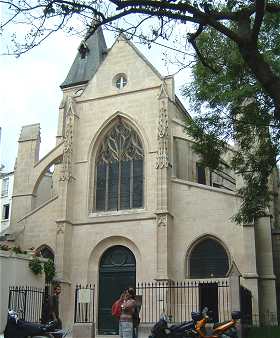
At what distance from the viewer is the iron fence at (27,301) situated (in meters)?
16.6

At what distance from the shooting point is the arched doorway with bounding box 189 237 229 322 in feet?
72.7

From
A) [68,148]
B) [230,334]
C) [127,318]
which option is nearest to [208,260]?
[68,148]

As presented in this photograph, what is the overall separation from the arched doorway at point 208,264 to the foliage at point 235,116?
22.8ft

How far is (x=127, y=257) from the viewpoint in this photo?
24406 mm

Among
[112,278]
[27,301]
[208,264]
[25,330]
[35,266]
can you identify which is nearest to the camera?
[25,330]

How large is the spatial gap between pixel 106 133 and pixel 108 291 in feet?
Answer: 27.6

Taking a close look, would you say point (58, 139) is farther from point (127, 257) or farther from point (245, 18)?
point (245, 18)

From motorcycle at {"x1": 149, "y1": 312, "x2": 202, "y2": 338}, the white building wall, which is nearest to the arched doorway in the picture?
motorcycle at {"x1": 149, "y1": 312, "x2": 202, "y2": 338}

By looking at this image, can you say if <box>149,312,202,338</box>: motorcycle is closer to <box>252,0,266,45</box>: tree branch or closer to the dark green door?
<box>252,0,266,45</box>: tree branch

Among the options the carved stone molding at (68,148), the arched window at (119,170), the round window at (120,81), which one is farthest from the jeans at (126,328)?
the round window at (120,81)

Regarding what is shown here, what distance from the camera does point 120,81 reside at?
90.7 feet

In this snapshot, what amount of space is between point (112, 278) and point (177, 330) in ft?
39.0

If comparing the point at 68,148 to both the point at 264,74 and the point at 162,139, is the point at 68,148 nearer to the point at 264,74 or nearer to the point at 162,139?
the point at 162,139

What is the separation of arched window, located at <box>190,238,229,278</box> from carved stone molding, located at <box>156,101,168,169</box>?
420 cm
